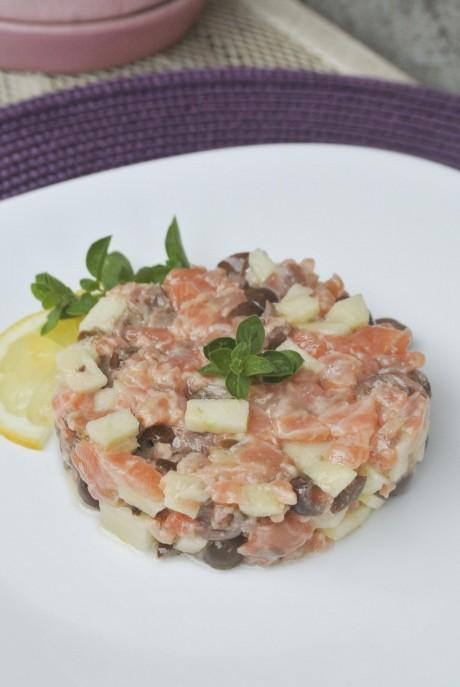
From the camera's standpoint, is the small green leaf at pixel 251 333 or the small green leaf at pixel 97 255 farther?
the small green leaf at pixel 97 255

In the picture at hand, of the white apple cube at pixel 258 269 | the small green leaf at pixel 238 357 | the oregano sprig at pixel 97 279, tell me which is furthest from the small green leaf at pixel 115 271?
the small green leaf at pixel 238 357

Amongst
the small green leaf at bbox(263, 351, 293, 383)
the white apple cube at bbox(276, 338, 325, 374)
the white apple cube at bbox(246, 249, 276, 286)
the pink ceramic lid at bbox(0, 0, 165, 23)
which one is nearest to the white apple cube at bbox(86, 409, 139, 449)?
the small green leaf at bbox(263, 351, 293, 383)

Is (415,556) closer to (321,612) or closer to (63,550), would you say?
(321,612)

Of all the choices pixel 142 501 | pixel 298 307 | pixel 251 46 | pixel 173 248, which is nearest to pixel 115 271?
pixel 173 248

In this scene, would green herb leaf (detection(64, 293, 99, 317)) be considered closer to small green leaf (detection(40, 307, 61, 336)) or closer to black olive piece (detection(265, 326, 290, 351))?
small green leaf (detection(40, 307, 61, 336))

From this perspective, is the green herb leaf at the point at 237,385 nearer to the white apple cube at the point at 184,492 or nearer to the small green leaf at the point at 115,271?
the white apple cube at the point at 184,492
